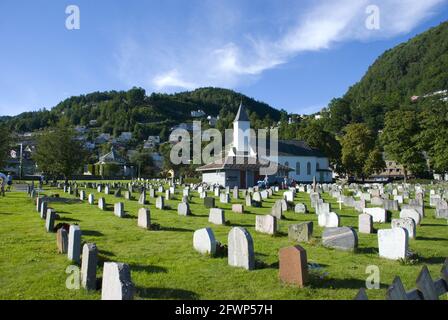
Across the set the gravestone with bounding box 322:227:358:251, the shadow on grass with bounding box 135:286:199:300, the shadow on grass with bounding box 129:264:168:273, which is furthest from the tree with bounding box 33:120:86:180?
the shadow on grass with bounding box 135:286:199:300

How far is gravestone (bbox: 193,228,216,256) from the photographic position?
1060cm

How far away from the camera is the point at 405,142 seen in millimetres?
63594

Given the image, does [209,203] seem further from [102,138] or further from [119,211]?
[102,138]

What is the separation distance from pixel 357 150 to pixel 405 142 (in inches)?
427

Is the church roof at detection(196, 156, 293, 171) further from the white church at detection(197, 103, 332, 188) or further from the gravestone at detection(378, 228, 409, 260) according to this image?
the gravestone at detection(378, 228, 409, 260)

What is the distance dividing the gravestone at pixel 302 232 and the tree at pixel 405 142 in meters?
54.6

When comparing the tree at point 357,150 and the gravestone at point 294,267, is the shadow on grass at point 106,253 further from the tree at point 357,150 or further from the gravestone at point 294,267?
the tree at point 357,150

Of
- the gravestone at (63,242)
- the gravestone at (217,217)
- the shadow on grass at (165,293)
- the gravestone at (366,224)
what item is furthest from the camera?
the gravestone at (217,217)

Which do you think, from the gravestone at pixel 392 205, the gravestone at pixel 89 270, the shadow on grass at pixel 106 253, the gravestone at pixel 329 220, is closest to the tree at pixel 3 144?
the shadow on grass at pixel 106 253

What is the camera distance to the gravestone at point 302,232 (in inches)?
494

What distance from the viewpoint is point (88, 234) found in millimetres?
13602

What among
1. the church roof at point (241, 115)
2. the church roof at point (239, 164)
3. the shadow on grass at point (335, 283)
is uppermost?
the church roof at point (241, 115)

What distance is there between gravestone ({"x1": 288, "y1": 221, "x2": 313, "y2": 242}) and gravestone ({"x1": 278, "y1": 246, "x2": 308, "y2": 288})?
4.44 metres
